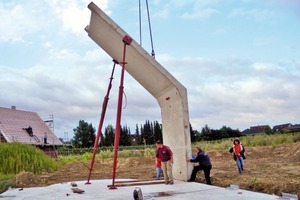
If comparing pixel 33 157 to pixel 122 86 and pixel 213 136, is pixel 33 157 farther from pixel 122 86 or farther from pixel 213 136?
pixel 213 136

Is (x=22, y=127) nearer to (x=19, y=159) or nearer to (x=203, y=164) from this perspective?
(x=19, y=159)

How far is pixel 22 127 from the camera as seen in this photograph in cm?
3628

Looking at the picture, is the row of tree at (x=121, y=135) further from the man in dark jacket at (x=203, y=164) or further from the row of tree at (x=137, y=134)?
the man in dark jacket at (x=203, y=164)

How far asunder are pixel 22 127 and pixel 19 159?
21.2 m

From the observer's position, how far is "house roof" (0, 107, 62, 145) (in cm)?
3356

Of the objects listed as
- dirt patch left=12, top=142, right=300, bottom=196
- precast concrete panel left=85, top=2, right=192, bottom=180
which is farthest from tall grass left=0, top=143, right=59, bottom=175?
precast concrete panel left=85, top=2, right=192, bottom=180

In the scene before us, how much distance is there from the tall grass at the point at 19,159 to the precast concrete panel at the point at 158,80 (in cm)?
712

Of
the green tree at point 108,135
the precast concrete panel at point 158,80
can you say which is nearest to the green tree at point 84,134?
the green tree at point 108,135

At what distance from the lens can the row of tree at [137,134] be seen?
5600 cm

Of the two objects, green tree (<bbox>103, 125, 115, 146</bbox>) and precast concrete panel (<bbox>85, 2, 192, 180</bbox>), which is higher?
green tree (<bbox>103, 125, 115, 146</bbox>)

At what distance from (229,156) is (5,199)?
1779 cm

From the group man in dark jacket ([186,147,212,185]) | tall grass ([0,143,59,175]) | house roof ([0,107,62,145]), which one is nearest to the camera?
man in dark jacket ([186,147,212,185])

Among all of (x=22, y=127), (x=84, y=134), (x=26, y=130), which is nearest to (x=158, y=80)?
(x=26, y=130)

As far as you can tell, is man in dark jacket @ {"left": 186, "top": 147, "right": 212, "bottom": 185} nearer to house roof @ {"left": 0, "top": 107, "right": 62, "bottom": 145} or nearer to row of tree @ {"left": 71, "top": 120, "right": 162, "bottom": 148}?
house roof @ {"left": 0, "top": 107, "right": 62, "bottom": 145}
